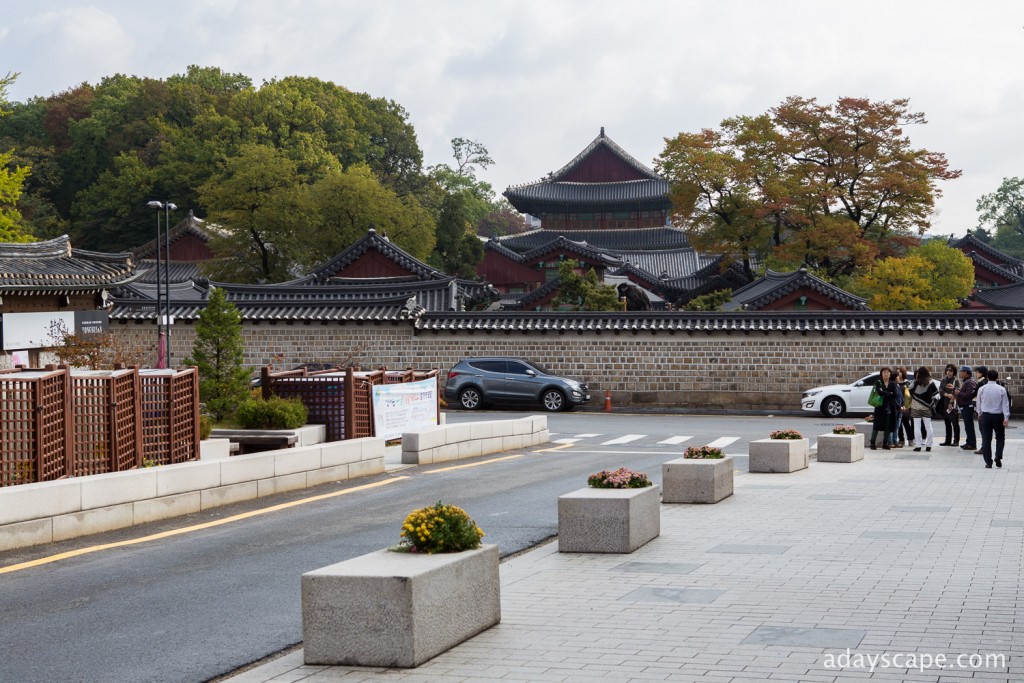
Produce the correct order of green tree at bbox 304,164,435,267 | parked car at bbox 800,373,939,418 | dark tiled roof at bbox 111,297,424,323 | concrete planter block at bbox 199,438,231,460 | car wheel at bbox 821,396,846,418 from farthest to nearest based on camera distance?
green tree at bbox 304,164,435,267 < dark tiled roof at bbox 111,297,424,323 < car wheel at bbox 821,396,846,418 < parked car at bbox 800,373,939,418 < concrete planter block at bbox 199,438,231,460

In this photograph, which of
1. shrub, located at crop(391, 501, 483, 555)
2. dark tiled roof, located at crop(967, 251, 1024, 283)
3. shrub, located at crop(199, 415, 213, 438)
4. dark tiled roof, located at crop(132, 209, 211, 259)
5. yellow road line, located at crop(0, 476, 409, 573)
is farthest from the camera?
dark tiled roof, located at crop(967, 251, 1024, 283)

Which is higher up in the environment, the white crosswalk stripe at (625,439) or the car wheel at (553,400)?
the car wheel at (553,400)

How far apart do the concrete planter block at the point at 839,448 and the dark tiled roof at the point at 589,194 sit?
61289 mm

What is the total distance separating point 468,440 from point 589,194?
63.2 meters

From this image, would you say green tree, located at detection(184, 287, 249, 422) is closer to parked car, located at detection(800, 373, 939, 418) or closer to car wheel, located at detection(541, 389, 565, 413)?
car wheel, located at detection(541, 389, 565, 413)

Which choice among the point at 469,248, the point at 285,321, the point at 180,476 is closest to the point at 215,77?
the point at 469,248

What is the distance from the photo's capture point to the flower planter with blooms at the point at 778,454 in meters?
19.3

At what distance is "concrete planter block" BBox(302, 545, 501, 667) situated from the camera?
22.9 ft

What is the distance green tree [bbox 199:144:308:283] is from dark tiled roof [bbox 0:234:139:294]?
21114mm

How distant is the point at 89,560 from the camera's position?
11.0 metres

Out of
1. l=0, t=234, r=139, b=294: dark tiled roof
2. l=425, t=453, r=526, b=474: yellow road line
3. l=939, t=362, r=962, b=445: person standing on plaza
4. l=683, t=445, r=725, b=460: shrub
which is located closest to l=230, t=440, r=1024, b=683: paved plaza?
l=683, t=445, r=725, b=460: shrub

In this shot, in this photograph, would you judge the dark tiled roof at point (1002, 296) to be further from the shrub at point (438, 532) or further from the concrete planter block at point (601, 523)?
the shrub at point (438, 532)

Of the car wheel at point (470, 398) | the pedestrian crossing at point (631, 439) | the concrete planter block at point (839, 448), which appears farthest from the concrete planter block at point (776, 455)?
the car wheel at point (470, 398)

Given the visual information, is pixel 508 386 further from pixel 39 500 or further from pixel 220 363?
pixel 39 500
